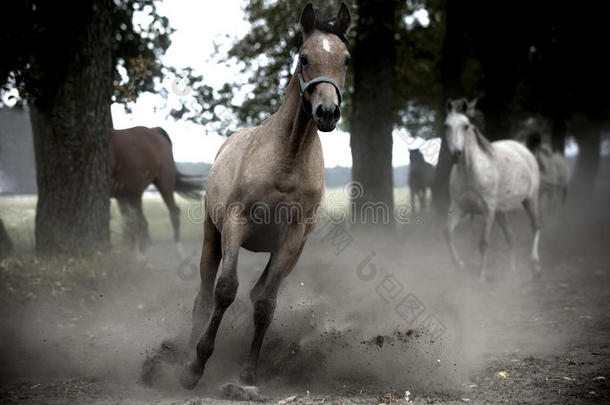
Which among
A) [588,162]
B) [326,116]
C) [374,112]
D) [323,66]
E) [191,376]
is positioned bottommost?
[191,376]

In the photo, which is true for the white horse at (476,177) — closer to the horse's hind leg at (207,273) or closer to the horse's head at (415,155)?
the horse's hind leg at (207,273)

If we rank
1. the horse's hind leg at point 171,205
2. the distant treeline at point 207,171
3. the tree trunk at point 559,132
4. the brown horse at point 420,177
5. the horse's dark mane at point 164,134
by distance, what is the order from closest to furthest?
the horse's dark mane at point 164,134 → the horse's hind leg at point 171,205 → the distant treeline at point 207,171 → the brown horse at point 420,177 → the tree trunk at point 559,132

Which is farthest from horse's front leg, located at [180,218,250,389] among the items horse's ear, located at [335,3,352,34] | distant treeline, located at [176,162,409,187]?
distant treeline, located at [176,162,409,187]

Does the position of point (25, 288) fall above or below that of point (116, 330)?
above

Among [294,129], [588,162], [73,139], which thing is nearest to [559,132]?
[588,162]

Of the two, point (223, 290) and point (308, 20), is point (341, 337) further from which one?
point (308, 20)

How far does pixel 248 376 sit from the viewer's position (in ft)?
14.3

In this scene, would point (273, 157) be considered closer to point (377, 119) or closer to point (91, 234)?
point (91, 234)

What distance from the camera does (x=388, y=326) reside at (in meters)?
6.02

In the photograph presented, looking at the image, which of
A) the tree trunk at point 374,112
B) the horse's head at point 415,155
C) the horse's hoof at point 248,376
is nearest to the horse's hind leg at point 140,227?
the tree trunk at point 374,112

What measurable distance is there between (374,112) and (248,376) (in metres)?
6.91

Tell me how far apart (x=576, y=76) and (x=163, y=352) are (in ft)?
64.9

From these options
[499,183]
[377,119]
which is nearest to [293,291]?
[377,119]

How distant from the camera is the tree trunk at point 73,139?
7633mm
